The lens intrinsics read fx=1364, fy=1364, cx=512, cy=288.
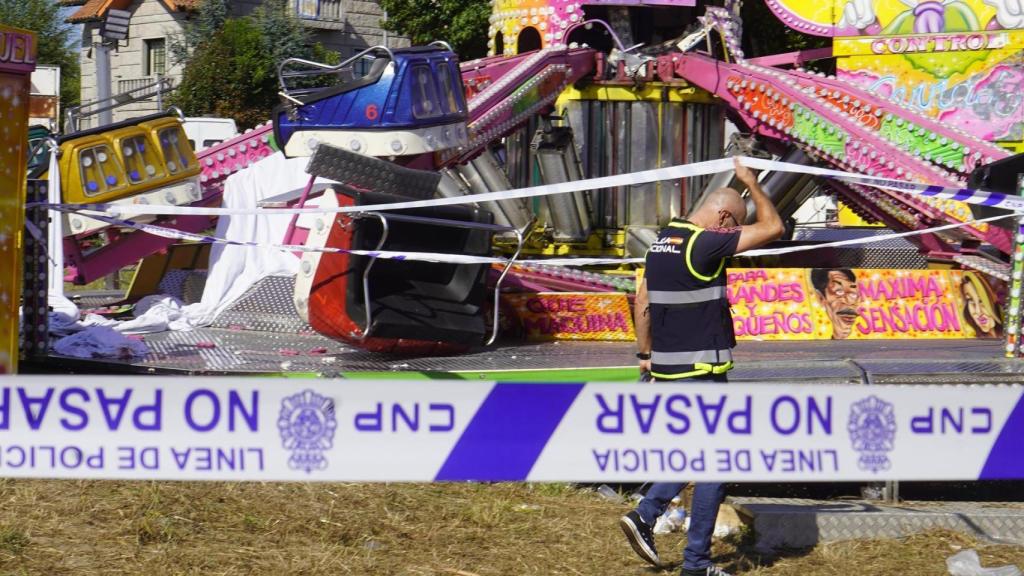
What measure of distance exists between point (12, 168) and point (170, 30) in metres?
32.8

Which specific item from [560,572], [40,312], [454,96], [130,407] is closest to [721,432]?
[560,572]

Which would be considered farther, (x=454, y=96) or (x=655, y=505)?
(x=454, y=96)

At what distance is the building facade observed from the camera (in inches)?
1476

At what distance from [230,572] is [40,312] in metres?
2.87

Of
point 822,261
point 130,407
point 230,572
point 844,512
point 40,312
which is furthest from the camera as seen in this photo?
point 822,261

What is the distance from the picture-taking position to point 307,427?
15.3 ft

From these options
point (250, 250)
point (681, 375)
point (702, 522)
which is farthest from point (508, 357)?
point (702, 522)

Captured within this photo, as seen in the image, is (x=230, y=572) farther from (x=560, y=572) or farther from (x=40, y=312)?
(x=40, y=312)

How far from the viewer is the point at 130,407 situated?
4.64 m

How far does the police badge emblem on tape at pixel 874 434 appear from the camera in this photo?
479cm

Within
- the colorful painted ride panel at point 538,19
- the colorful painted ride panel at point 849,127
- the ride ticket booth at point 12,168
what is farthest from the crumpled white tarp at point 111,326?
the colorful painted ride panel at point 849,127

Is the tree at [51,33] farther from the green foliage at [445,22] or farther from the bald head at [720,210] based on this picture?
the bald head at [720,210]

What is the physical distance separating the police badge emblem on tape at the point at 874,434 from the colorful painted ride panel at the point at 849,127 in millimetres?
5605

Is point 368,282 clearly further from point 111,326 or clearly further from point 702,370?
point 702,370
